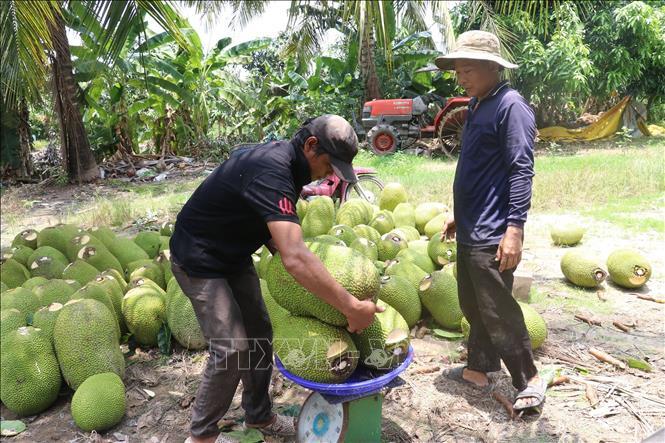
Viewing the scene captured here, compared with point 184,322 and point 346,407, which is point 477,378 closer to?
point 346,407

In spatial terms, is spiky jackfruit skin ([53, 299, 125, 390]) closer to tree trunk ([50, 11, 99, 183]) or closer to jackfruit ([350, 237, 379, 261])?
jackfruit ([350, 237, 379, 261])

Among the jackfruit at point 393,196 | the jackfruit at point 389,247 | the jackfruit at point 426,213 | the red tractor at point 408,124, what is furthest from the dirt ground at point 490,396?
the red tractor at point 408,124

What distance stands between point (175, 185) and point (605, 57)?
10596 millimetres

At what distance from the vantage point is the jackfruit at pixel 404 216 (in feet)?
16.3

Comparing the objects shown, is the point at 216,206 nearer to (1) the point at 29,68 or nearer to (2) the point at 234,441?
(2) the point at 234,441

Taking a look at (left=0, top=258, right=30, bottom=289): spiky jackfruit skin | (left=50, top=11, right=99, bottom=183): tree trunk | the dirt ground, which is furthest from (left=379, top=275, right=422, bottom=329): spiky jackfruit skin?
(left=50, top=11, right=99, bottom=183): tree trunk

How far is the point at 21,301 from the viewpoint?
3268mm

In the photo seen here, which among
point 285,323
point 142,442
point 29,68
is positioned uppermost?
point 29,68

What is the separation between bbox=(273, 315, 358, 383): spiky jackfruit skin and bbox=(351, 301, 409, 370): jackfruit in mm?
83

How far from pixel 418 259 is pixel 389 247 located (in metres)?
0.25

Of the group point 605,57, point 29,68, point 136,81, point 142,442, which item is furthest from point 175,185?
point 605,57

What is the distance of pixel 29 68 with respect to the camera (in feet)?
16.0

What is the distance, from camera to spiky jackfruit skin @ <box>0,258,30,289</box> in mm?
3834

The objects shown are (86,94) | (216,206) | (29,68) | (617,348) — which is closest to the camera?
(216,206)
